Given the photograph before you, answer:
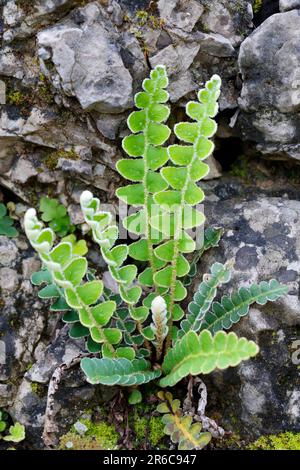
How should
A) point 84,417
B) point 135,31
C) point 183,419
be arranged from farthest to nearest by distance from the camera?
point 135,31
point 84,417
point 183,419

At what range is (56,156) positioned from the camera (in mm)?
3012

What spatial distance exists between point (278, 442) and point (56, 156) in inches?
75.6

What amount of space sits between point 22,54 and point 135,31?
25.3 inches

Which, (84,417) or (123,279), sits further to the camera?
(84,417)

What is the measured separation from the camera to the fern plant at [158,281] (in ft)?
7.27

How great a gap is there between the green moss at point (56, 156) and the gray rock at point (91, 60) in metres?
0.34

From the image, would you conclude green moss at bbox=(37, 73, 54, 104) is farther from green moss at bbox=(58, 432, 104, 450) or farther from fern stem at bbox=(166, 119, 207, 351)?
green moss at bbox=(58, 432, 104, 450)

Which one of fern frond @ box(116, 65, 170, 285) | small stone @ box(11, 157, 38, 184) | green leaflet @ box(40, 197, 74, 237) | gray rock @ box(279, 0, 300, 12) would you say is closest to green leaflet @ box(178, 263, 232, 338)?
fern frond @ box(116, 65, 170, 285)

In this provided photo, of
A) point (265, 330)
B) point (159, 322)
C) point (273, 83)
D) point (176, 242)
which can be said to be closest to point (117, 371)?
point (159, 322)

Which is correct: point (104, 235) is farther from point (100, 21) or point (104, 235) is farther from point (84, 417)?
point (100, 21)

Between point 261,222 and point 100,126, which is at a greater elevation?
point 100,126

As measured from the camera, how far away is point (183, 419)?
2414 millimetres

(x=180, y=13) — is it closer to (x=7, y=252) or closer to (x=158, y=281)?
(x=158, y=281)

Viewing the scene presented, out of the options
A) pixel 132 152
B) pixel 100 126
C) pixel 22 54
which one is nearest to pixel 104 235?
pixel 132 152
